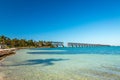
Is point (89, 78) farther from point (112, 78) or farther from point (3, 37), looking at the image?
point (3, 37)

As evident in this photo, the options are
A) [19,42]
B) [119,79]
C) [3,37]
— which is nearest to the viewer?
[119,79]

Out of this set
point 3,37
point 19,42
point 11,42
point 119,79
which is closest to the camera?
point 119,79

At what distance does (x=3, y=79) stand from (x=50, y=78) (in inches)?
156

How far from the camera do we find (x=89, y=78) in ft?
53.7

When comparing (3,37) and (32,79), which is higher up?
→ (3,37)

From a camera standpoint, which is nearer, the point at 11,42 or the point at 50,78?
the point at 50,78

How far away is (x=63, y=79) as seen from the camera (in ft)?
52.5

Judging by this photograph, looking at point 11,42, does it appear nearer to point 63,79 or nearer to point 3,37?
point 3,37

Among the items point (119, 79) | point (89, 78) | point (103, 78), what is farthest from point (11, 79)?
point (119, 79)

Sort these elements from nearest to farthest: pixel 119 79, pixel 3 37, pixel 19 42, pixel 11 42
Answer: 1. pixel 119 79
2. pixel 3 37
3. pixel 11 42
4. pixel 19 42

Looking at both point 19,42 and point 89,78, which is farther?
point 19,42

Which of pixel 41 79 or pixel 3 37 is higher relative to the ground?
pixel 3 37

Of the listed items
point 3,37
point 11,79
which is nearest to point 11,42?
point 3,37

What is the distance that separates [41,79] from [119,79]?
6540 millimetres
